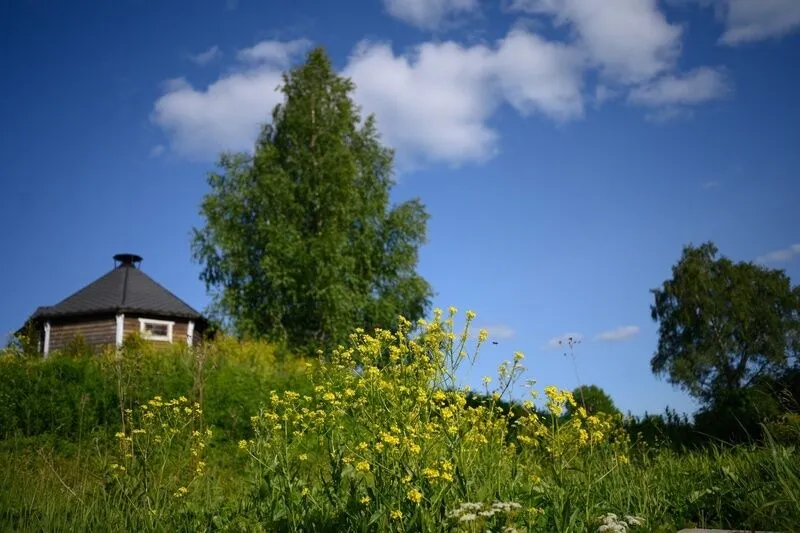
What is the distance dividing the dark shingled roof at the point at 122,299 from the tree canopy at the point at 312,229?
4.65 m

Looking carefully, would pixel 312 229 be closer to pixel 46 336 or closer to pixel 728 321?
pixel 46 336

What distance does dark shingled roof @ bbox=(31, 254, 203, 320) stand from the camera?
2606 cm

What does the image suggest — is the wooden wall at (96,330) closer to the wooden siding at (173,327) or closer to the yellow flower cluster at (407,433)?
the wooden siding at (173,327)

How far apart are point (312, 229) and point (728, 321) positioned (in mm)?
19691

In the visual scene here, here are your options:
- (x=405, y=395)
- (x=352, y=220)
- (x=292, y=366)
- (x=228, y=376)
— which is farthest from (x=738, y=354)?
(x=405, y=395)

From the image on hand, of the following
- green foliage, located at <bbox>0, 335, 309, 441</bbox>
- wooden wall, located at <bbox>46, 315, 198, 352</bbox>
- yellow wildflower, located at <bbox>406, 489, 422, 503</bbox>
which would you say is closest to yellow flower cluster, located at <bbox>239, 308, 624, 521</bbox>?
yellow wildflower, located at <bbox>406, 489, 422, 503</bbox>

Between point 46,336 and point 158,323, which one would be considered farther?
point 46,336

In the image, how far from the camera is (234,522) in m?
4.54

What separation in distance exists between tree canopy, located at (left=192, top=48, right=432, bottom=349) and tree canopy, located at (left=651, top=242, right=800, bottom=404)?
1355 centimetres

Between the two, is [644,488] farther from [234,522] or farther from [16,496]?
[16,496]

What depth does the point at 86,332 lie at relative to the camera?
2639 centimetres

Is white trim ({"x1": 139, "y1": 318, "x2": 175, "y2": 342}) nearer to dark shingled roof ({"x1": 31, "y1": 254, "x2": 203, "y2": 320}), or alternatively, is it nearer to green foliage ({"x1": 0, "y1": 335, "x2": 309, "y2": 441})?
dark shingled roof ({"x1": 31, "y1": 254, "x2": 203, "y2": 320})

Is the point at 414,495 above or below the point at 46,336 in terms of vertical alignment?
below

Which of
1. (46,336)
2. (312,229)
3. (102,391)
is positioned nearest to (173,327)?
(46,336)
